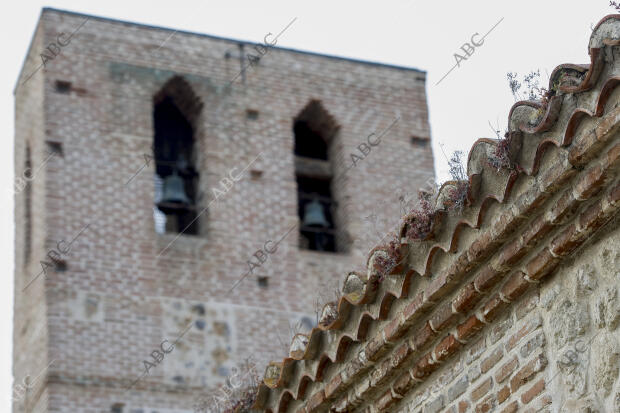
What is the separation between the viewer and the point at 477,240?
5375 millimetres

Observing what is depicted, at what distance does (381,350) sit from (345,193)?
9.13 meters

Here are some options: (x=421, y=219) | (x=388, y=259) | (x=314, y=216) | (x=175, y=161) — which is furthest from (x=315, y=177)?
(x=421, y=219)

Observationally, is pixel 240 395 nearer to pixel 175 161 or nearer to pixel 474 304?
pixel 474 304

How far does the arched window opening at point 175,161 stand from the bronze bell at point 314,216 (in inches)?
51.6

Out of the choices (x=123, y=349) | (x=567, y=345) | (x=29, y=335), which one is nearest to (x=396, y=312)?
(x=567, y=345)

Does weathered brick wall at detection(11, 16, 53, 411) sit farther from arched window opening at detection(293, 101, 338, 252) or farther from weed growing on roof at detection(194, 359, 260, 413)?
weed growing on roof at detection(194, 359, 260, 413)

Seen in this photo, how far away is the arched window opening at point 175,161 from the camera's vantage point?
47.5 ft

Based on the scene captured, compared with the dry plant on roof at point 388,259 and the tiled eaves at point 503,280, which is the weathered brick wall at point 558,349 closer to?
the tiled eaves at point 503,280

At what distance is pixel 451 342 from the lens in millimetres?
5695

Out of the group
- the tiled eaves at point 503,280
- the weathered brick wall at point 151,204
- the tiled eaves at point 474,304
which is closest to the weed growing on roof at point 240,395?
the tiled eaves at point 474,304

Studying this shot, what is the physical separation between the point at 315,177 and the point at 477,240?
10.2 meters

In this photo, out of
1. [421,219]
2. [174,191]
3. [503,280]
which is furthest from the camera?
[174,191]

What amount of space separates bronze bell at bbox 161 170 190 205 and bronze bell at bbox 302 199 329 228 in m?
1.41

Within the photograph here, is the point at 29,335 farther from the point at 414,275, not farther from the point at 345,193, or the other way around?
the point at 414,275
